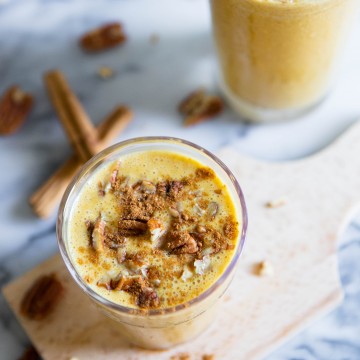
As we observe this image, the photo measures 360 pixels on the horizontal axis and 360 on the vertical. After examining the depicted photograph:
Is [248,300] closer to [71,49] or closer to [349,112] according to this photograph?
[349,112]

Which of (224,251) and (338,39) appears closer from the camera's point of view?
(224,251)

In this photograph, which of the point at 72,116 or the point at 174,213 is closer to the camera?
the point at 174,213

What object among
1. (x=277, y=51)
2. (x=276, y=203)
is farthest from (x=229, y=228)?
(x=277, y=51)

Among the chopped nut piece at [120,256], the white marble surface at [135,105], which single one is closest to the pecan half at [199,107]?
the white marble surface at [135,105]

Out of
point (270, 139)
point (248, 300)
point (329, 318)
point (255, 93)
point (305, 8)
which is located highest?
point (305, 8)

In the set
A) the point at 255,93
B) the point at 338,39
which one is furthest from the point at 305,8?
the point at 255,93

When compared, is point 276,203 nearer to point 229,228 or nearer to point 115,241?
point 229,228
